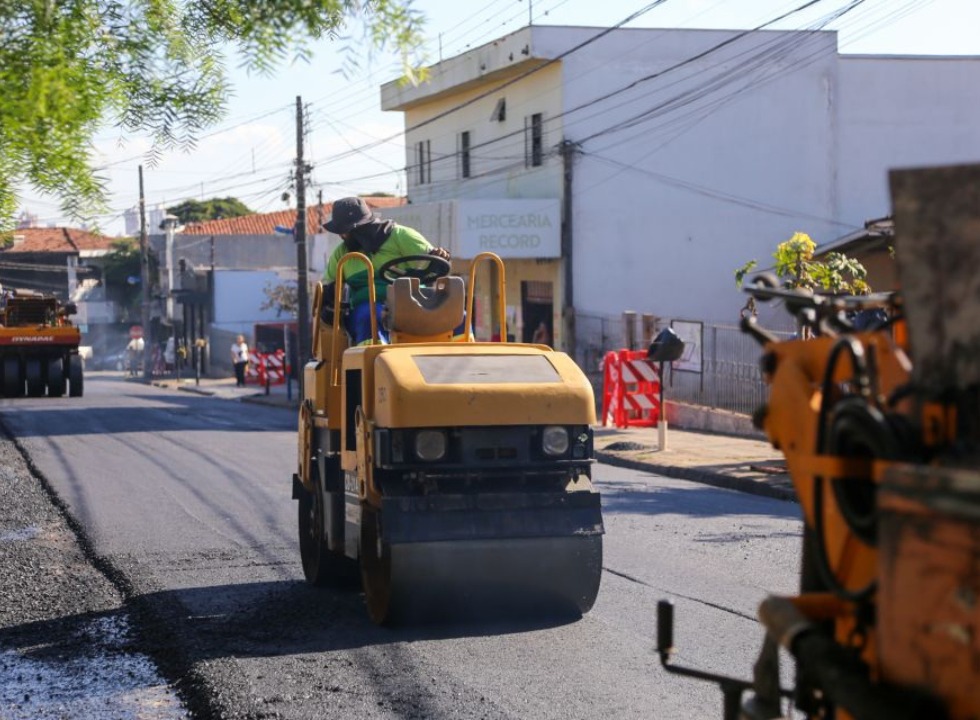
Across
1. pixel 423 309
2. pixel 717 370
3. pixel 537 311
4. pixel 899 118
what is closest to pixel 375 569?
pixel 423 309

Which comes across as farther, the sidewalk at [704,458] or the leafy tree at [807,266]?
the leafy tree at [807,266]

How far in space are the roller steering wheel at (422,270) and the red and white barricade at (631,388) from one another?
1342 cm

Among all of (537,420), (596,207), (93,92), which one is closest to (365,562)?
(537,420)

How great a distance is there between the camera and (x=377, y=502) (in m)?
8.06

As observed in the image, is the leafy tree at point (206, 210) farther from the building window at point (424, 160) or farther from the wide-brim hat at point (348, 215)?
the wide-brim hat at point (348, 215)

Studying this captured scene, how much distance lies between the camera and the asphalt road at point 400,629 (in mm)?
6750

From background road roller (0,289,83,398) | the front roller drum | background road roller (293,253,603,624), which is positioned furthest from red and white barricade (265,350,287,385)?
the front roller drum

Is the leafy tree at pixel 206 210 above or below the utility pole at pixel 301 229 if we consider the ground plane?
above

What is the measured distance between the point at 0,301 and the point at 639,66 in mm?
15786

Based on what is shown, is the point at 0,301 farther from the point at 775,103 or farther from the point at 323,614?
the point at 323,614

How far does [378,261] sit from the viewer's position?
31.7 feet

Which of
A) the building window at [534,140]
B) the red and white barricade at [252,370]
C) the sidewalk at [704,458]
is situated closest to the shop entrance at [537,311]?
the building window at [534,140]

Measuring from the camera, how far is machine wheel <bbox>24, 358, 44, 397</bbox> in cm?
3253

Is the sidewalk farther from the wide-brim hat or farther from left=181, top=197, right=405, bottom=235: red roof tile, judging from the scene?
left=181, top=197, right=405, bottom=235: red roof tile
